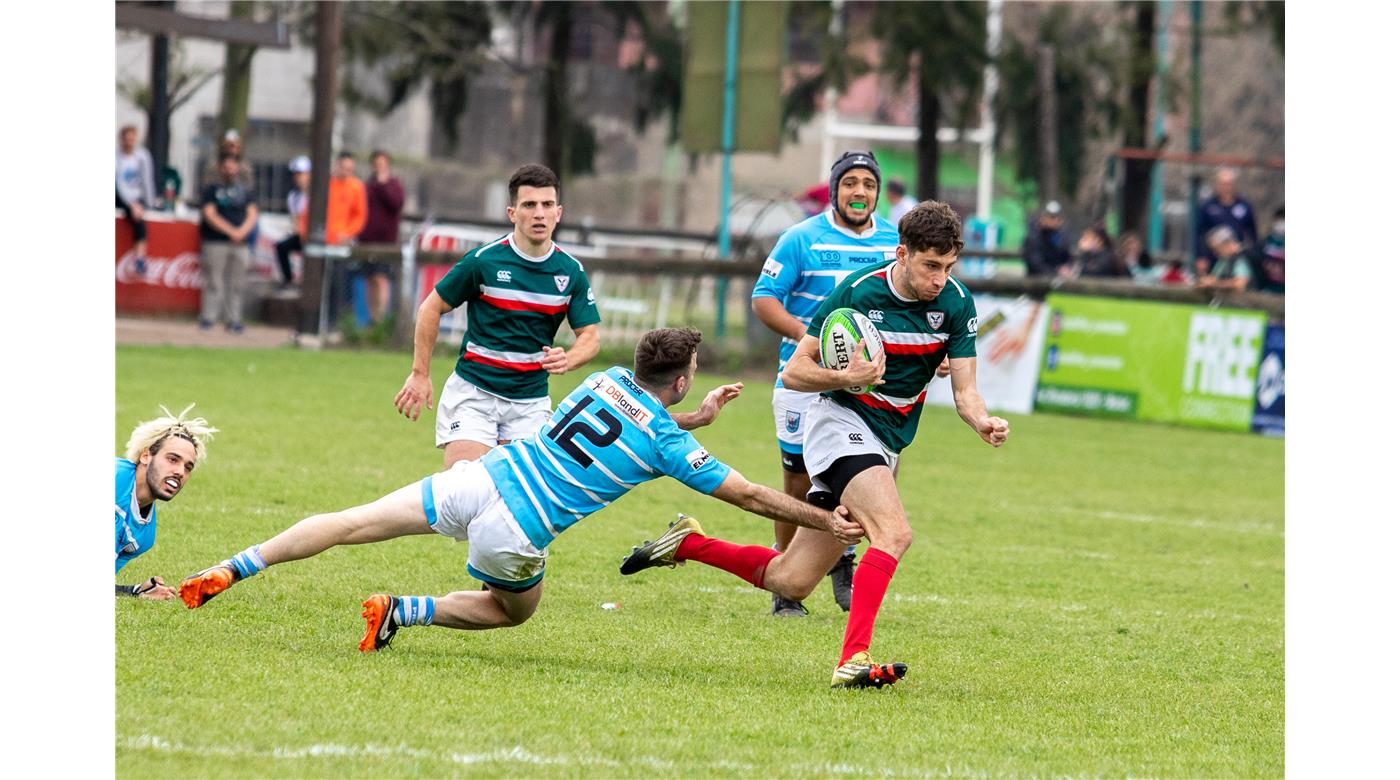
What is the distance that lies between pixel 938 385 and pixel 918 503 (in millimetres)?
7392

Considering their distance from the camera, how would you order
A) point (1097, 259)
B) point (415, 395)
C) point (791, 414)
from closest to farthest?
point (415, 395) → point (791, 414) → point (1097, 259)

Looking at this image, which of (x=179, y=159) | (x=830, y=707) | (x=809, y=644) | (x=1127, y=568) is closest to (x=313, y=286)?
(x=1127, y=568)

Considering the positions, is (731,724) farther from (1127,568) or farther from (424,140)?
(424,140)

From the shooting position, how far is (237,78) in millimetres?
31688

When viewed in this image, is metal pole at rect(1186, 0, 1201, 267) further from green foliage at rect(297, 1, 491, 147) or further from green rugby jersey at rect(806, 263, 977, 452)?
green rugby jersey at rect(806, 263, 977, 452)

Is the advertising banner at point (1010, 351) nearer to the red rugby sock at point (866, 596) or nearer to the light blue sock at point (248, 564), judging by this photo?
the red rugby sock at point (866, 596)

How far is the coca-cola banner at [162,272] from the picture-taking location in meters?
22.8

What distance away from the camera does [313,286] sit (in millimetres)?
22438

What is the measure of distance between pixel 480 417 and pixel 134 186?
15.6 m

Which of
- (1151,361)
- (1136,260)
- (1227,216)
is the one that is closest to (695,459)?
(1151,361)

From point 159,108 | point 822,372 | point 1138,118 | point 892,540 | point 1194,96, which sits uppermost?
point 1194,96

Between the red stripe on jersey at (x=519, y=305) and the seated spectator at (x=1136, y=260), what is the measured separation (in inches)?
567

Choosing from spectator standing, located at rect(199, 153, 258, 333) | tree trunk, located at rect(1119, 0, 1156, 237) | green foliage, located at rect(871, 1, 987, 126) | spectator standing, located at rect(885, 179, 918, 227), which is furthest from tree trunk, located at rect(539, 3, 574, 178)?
spectator standing, located at rect(885, 179, 918, 227)

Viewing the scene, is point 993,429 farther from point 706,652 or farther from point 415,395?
point 415,395
